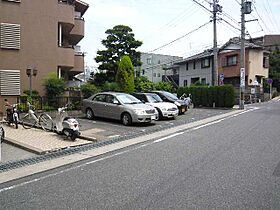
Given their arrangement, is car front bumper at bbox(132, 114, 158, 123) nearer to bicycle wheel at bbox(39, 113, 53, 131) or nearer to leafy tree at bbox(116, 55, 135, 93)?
bicycle wheel at bbox(39, 113, 53, 131)

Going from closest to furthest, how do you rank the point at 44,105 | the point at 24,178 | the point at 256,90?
the point at 24,178
the point at 44,105
the point at 256,90

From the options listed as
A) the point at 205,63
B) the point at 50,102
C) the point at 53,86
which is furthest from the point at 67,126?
the point at 205,63

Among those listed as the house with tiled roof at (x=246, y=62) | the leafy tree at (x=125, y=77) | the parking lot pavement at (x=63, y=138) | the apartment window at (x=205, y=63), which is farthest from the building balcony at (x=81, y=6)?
the apartment window at (x=205, y=63)

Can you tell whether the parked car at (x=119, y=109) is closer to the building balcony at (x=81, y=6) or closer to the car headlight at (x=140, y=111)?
the car headlight at (x=140, y=111)

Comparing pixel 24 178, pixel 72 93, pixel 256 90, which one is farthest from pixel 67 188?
pixel 256 90

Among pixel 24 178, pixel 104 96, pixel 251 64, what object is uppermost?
pixel 251 64

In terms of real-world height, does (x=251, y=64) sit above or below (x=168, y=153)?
above

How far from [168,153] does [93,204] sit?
3970 millimetres

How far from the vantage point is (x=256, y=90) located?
38.6 metres

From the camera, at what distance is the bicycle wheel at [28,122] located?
13392mm

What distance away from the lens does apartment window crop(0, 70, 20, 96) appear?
61.3 feet

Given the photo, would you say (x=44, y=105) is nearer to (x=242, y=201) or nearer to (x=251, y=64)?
(x=242, y=201)

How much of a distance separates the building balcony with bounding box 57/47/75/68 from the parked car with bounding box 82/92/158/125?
587 cm

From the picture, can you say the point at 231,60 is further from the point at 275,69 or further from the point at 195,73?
the point at 275,69
